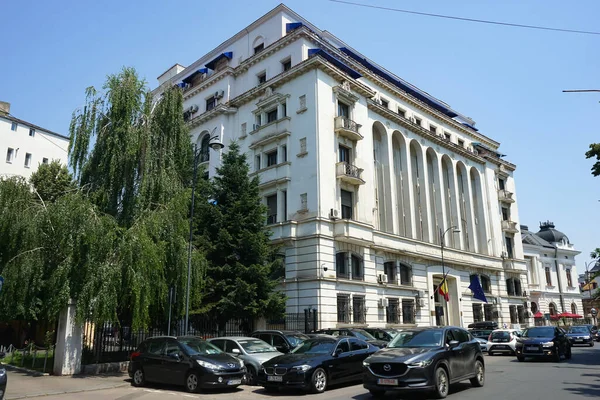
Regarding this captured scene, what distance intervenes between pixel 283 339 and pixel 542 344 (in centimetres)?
1221

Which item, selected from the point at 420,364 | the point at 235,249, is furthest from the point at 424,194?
the point at 420,364

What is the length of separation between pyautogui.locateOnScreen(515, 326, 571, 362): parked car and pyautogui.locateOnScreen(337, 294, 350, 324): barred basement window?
1011cm

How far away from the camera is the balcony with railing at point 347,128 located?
3103 centimetres

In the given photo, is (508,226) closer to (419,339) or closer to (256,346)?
(256,346)

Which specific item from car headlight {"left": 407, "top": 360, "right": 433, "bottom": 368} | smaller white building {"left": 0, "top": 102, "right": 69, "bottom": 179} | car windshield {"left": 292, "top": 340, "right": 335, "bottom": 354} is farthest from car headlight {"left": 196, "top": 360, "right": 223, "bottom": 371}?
smaller white building {"left": 0, "top": 102, "right": 69, "bottom": 179}

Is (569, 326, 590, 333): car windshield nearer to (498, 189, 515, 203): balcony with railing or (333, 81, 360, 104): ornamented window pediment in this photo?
(498, 189, 515, 203): balcony with railing

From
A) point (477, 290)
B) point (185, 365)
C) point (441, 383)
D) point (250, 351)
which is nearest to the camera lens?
point (441, 383)

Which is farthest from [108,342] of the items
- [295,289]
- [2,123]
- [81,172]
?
[2,123]

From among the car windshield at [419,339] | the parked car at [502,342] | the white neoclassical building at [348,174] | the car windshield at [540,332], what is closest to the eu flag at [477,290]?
the white neoclassical building at [348,174]

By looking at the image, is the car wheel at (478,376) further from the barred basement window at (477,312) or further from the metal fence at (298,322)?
the barred basement window at (477,312)

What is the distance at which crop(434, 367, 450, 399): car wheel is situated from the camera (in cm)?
1096

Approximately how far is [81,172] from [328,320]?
51.7ft

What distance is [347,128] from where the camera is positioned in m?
31.4

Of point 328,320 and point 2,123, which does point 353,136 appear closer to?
point 328,320
